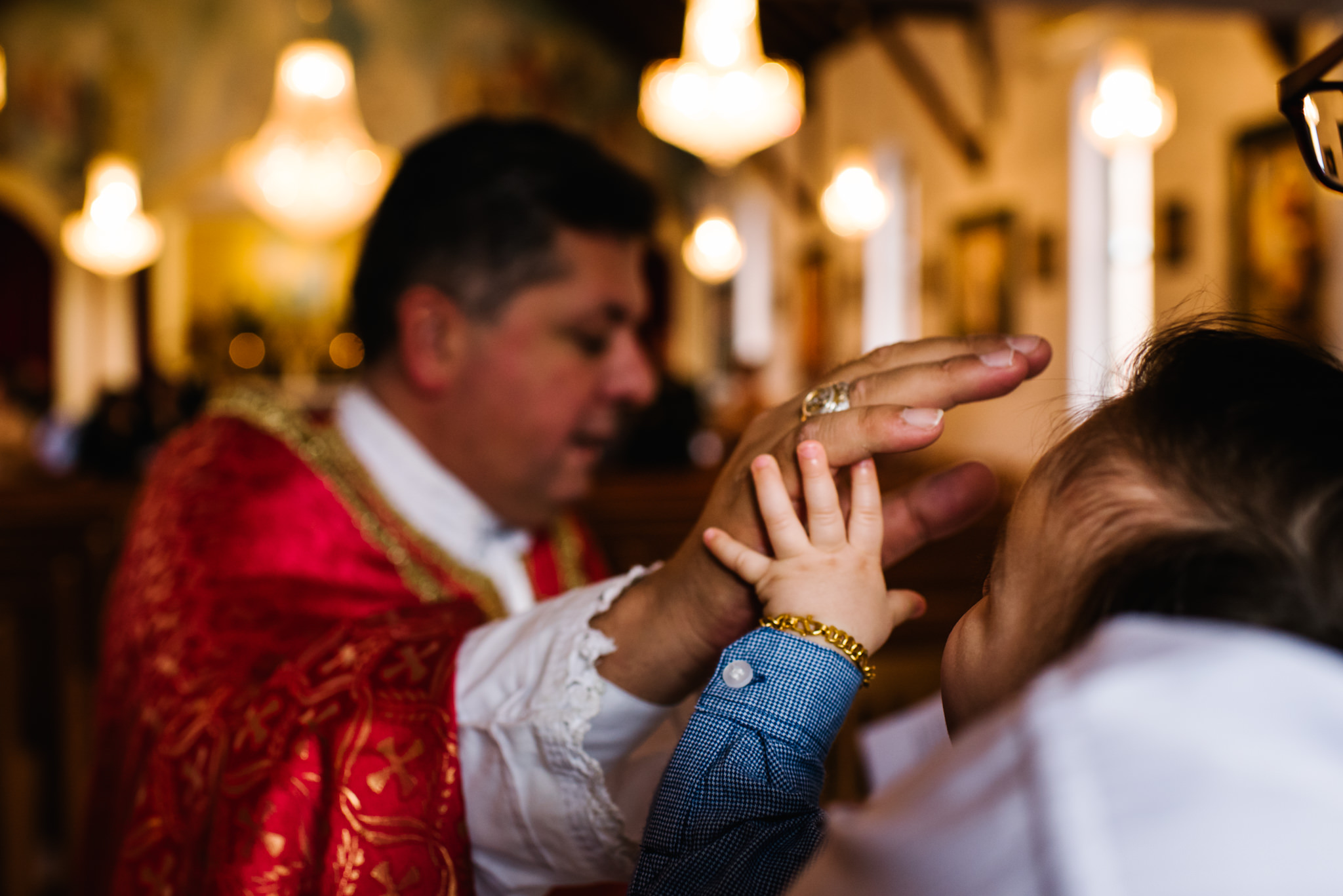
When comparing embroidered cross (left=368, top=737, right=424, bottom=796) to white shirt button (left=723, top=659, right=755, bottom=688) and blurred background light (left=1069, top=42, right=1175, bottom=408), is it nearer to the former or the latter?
white shirt button (left=723, top=659, right=755, bottom=688)

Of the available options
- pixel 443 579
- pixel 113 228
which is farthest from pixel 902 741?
pixel 113 228

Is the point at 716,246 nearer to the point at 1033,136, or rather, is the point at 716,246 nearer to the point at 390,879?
the point at 1033,136

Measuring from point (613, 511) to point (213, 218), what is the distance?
53.0 feet

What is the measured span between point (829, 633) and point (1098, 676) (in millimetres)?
446

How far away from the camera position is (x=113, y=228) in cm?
1157

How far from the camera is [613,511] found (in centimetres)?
315

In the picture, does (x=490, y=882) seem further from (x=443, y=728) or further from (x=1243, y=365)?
(x=1243, y=365)

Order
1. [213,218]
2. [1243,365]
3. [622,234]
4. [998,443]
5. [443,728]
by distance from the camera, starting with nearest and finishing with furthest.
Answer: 1. [1243,365]
2. [443,728]
3. [622,234]
4. [998,443]
5. [213,218]

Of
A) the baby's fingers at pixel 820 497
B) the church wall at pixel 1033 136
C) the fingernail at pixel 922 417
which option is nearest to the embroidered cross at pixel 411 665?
the baby's fingers at pixel 820 497

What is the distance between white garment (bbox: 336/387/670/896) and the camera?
96cm

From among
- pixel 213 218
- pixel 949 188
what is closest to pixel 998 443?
pixel 949 188

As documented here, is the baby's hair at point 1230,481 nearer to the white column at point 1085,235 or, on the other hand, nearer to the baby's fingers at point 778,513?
the baby's fingers at point 778,513

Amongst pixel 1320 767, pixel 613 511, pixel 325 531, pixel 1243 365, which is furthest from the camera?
pixel 613 511

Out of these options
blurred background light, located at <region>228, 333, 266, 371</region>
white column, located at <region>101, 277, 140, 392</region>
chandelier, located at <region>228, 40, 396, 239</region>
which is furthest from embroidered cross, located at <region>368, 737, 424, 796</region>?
white column, located at <region>101, 277, 140, 392</region>
